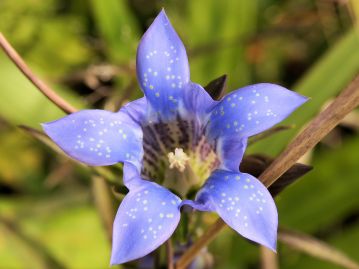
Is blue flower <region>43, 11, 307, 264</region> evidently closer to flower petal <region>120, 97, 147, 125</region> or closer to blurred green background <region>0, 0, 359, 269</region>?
flower petal <region>120, 97, 147, 125</region>

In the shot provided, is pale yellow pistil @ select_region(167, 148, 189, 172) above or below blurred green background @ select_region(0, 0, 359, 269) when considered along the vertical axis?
above

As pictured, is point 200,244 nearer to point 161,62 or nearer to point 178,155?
point 178,155

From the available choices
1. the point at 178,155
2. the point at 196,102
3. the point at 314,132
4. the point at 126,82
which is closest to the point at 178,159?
the point at 178,155

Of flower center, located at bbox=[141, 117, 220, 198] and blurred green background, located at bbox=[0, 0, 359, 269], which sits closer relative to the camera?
flower center, located at bbox=[141, 117, 220, 198]

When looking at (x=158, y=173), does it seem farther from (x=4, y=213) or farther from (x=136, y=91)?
(x=4, y=213)

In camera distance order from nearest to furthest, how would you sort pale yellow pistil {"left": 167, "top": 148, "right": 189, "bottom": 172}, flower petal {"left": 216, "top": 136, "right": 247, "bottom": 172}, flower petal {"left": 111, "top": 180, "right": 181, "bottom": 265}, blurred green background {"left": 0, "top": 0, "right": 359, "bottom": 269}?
1. flower petal {"left": 111, "top": 180, "right": 181, "bottom": 265}
2. flower petal {"left": 216, "top": 136, "right": 247, "bottom": 172}
3. pale yellow pistil {"left": 167, "top": 148, "right": 189, "bottom": 172}
4. blurred green background {"left": 0, "top": 0, "right": 359, "bottom": 269}

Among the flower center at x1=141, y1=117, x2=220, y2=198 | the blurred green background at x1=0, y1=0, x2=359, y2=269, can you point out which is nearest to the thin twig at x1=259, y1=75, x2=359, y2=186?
the flower center at x1=141, y1=117, x2=220, y2=198

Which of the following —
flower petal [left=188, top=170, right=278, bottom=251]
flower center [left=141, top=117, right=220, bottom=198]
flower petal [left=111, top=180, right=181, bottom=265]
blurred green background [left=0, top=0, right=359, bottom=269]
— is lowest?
blurred green background [left=0, top=0, right=359, bottom=269]
